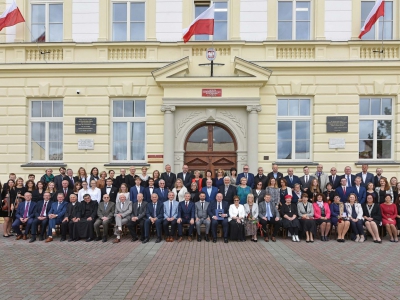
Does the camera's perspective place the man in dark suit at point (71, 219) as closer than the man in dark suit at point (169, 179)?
Yes

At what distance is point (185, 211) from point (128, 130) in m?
4.56

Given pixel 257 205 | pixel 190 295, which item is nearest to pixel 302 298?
pixel 190 295

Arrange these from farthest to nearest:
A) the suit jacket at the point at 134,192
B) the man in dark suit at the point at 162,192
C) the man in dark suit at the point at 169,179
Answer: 1. the man in dark suit at the point at 169,179
2. the suit jacket at the point at 134,192
3. the man in dark suit at the point at 162,192

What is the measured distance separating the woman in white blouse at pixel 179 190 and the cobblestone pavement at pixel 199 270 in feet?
4.72

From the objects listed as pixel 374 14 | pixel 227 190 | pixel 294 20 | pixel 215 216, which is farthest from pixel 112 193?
pixel 374 14

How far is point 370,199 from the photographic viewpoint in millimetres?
9125

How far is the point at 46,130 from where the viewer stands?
12.4 metres

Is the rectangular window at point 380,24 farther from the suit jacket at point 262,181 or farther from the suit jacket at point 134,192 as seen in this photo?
the suit jacket at point 134,192

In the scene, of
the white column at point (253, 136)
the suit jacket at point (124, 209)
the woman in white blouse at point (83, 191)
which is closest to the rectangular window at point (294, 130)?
the white column at point (253, 136)

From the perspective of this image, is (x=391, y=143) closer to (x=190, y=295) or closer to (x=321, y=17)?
(x=321, y=17)

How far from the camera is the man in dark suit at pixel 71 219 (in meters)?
8.91

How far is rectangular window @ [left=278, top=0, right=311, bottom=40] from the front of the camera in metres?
12.2

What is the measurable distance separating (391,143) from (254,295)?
381 inches

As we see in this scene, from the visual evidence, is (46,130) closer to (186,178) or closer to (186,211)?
(186,178)
